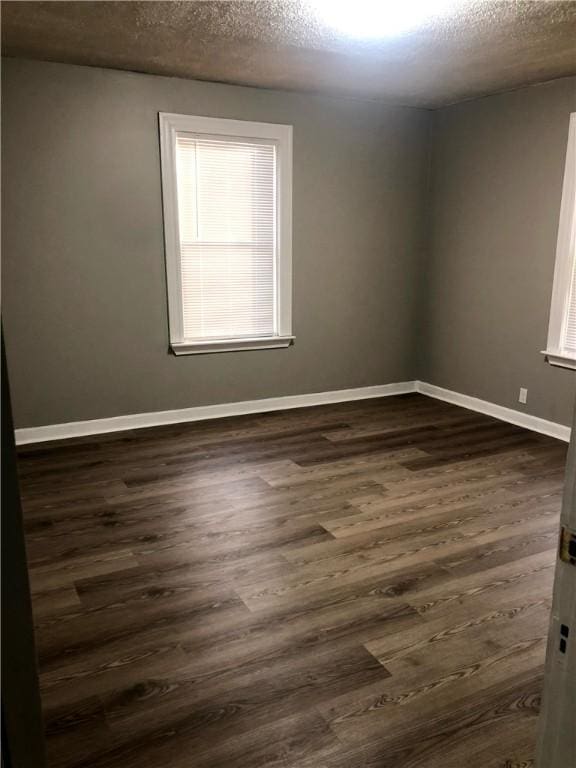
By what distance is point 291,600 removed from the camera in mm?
2357

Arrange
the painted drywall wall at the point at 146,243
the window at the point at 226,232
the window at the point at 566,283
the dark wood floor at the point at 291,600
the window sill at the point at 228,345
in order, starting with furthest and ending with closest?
the window sill at the point at 228,345
the window at the point at 226,232
the window at the point at 566,283
the painted drywall wall at the point at 146,243
the dark wood floor at the point at 291,600

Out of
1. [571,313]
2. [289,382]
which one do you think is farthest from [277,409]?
[571,313]

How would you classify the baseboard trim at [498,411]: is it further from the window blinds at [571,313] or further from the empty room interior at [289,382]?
the window blinds at [571,313]

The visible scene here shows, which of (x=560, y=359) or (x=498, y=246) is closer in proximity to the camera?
(x=560, y=359)

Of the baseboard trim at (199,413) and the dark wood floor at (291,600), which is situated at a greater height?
the baseboard trim at (199,413)

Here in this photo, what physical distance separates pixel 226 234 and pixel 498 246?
2128mm

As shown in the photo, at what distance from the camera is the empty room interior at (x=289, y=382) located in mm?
1800

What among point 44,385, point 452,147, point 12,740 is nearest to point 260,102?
point 452,147

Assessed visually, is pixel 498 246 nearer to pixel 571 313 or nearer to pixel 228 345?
pixel 571 313

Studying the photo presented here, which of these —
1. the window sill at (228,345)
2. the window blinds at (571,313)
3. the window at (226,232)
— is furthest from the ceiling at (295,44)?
the window sill at (228,345)

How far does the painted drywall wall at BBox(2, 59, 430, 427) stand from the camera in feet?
12.8

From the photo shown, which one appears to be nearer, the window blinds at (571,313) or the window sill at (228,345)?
the window blinds at (571,313)

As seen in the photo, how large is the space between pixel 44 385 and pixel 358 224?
9.17 ft

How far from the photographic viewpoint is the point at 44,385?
414cm
